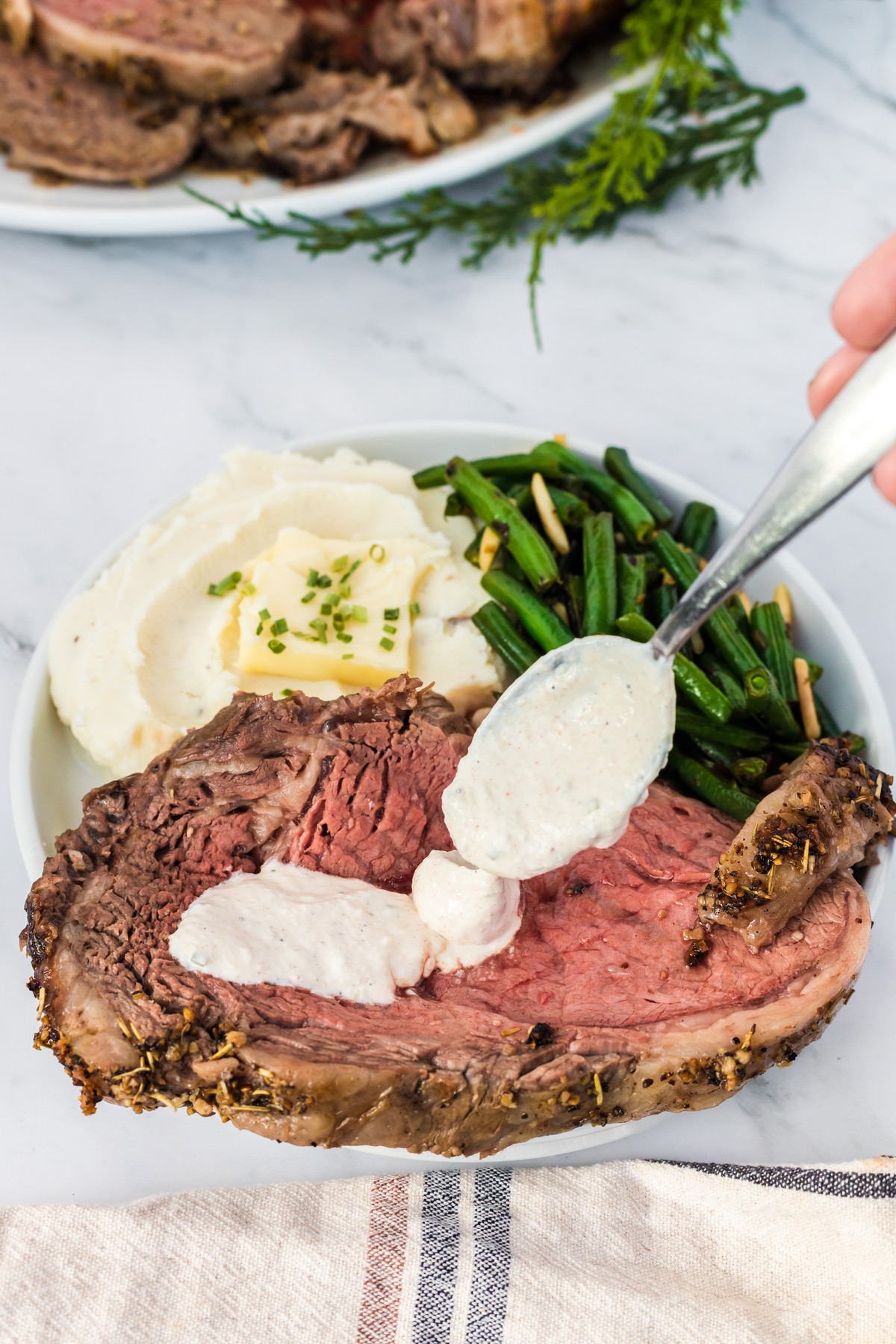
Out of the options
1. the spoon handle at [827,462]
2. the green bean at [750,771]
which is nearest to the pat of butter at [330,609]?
the green bean at [750,771]

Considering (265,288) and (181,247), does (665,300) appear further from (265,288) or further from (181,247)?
(181,247)

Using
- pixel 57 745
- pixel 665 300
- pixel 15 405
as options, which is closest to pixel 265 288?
pixel 15 405

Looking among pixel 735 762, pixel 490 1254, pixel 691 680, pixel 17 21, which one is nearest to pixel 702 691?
pixel 691 680

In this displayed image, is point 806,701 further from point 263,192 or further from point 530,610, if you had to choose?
point 263,192

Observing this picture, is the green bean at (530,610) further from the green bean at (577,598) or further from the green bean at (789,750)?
the green bean at (789,750)

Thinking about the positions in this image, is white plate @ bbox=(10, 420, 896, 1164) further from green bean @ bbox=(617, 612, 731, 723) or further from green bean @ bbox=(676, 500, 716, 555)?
green bean @ bbox=(617, 612, 731, 723)

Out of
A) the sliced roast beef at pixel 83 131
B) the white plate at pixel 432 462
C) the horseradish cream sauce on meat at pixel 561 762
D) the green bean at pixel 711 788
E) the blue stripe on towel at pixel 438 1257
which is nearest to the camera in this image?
the horseradish cream sauce on meat at pixel 561 762
